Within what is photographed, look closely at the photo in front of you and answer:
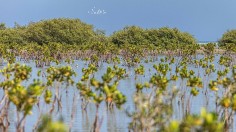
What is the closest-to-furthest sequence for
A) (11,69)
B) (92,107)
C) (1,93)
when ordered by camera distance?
(11,69) < (92,107) < (1,93)

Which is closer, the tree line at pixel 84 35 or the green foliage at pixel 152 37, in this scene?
the green foliage at pixel 152 37

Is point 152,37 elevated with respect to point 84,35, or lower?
lower

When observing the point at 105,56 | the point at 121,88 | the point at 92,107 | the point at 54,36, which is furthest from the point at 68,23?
the point at 92,107

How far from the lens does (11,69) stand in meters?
36.1

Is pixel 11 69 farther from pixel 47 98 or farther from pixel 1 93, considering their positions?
pixel 1 93

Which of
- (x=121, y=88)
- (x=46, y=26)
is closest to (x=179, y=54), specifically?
(x=46, y=26)

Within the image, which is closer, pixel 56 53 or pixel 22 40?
pixel 56 53

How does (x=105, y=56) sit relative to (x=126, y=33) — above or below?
below

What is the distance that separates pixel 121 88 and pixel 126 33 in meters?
95.9

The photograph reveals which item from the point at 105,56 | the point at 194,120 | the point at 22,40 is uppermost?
the point at 22,40

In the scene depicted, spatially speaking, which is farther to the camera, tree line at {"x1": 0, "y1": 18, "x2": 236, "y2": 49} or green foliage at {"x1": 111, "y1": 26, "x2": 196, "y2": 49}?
tree line at {"x1": 0, "y1": 18, "x2": 236, "y2": 49}

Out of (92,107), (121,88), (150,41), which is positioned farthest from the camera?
(150,41)

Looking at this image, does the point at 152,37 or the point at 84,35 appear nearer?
the point at 152,37

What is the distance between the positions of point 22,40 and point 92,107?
389ft
